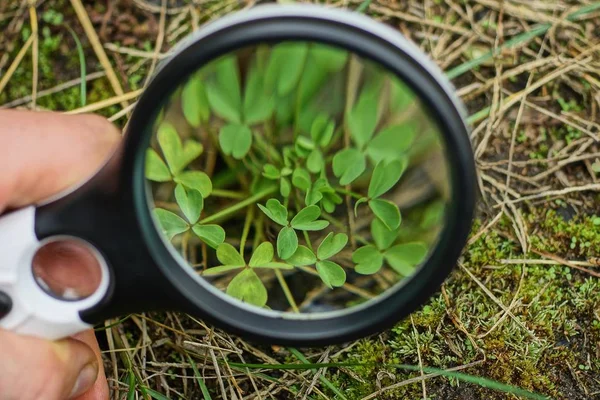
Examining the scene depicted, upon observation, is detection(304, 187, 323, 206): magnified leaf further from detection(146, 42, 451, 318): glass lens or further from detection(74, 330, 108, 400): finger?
detection(74, 330, 108, 400): finger

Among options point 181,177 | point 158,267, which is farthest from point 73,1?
point 158,267

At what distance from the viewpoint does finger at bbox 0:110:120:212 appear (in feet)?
3.76

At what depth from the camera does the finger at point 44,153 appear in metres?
1.15

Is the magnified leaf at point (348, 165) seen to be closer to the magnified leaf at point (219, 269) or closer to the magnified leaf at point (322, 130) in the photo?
the magnified leaf at point (322, 130)

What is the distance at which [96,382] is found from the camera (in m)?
1.34

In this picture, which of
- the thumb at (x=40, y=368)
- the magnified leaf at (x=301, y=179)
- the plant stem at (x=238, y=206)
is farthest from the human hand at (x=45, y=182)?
the magnified leaf at (x=301, y=179)

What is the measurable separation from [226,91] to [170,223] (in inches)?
8.9

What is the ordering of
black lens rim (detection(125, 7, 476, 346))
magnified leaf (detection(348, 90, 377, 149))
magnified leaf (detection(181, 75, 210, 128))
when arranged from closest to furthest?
black lens rim (detection(125, 7, 476, 346)) → magnified leaf (detection(181, 75, 210, 128)) → magnified leaf (detection(348, 90, 377, 149))

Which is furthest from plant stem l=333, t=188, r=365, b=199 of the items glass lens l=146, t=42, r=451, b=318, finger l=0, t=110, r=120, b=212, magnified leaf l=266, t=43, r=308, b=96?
finger l=0, t=110, r=120, b=212

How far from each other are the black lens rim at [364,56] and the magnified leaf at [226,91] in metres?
0.07

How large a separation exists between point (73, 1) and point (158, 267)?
83 centimetres

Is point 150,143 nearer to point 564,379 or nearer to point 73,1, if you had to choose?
point 73,1

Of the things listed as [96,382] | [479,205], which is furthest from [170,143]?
[479,205]

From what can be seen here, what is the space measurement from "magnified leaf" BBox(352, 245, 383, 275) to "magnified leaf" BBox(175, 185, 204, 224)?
0.27 metres
